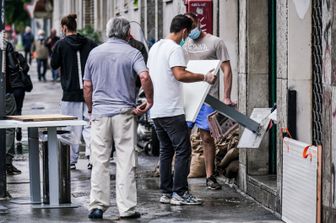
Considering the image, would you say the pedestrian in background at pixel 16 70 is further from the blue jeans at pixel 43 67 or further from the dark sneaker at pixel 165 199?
the blue jeans at pixel 43 67

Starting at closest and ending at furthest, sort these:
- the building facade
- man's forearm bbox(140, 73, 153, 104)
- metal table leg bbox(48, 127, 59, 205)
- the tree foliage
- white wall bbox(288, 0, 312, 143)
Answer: the building facade, white wall bbox(288, 0, 312, 143), man's forearm bbox(140, 73, 153, 104), metal table leg bbox(48, 127, 59, 205), the tree foliage

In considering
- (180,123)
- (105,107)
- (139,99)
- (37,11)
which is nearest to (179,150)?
(180,123)

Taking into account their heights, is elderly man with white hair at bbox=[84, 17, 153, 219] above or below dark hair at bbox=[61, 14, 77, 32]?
below

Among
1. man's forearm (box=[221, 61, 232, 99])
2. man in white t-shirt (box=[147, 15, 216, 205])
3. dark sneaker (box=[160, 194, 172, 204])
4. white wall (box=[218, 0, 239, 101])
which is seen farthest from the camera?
white wall (box=[218, 0, 239, 101])

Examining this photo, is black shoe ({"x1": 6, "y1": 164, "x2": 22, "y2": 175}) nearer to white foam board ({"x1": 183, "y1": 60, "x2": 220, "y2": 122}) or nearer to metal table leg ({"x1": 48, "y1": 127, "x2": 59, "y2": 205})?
metal table leg ({"x1": 48, "y1": 127, "x2": 59, "y2": 205})

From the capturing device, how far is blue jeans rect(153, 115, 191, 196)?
413 inches

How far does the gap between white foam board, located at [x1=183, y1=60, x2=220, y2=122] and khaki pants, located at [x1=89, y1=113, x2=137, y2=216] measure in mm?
894

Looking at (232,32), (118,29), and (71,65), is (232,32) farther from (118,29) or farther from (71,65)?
(118,29)

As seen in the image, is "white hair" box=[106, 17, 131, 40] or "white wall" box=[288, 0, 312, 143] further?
"white hair" box=[106, 17, 131, 40]

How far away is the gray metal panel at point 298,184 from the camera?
884 centimetres

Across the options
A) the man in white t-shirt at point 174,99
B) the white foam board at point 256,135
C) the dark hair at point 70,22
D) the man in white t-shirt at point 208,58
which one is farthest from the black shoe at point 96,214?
the dark hair at point 70,22

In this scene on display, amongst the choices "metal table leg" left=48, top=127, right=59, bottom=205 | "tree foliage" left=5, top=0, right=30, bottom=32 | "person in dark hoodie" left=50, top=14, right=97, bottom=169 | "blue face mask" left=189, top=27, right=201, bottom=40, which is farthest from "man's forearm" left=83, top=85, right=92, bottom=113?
"tree foliage" left=5, top=0, right=30, bottom=32

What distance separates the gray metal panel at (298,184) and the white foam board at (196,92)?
130 centimetres

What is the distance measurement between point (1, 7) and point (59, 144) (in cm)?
152
